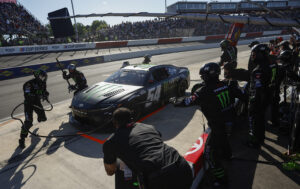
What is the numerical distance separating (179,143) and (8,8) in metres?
36.9

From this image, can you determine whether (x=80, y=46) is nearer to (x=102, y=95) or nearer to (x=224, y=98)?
(x=102, y=95)

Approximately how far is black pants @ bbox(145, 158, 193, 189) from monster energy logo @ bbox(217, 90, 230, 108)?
1323mm

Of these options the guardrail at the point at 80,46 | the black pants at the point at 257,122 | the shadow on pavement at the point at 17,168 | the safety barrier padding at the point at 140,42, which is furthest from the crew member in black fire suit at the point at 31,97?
the safety barrier padding at the point at 140,42

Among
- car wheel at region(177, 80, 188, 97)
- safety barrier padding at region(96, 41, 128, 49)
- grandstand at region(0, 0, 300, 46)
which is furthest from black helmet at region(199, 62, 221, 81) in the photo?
grandstand at region(0, 0, 300, 46)

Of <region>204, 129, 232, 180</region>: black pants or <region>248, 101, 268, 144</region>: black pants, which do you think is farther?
<region>248, 101, 268, 144</region>: black pants

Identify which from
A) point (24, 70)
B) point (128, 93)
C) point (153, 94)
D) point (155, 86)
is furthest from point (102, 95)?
point (24, 70)

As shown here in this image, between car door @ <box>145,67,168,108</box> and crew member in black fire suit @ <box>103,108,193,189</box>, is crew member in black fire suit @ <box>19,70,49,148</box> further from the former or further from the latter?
crew member in black fire suit @ <box>103,108,193,189</box>

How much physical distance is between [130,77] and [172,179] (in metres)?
4.29

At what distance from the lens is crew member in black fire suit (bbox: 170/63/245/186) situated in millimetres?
2961

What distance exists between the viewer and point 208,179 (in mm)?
3219

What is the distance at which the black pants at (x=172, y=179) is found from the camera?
1.95 metres

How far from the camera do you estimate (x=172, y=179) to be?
1.99 metres

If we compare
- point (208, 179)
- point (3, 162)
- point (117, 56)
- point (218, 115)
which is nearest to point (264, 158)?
point (208, 179)

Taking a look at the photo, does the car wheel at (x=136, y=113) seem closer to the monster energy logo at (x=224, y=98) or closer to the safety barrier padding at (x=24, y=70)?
the monster energy logo at (x=224, y=98)
